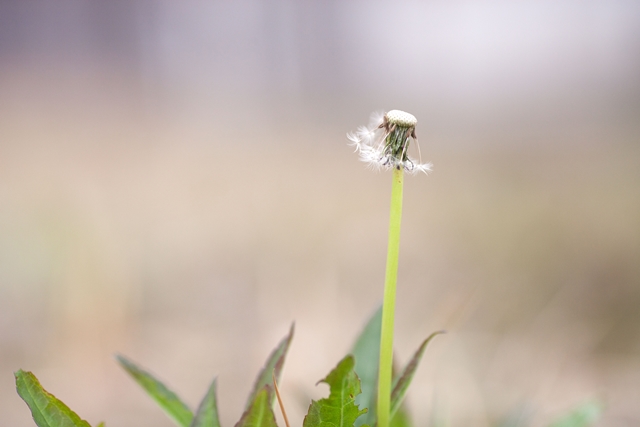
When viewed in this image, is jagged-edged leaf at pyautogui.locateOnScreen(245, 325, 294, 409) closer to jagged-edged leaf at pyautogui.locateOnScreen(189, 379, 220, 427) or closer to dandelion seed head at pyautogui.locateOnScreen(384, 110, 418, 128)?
jagged-edged leaf at pyautogui.locateOnScreen(189, 379, 220, 427)

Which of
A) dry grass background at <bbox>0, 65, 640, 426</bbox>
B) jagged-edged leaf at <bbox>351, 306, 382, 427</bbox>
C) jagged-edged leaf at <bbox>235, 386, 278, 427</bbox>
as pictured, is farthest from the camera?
dry grass background at <bbox>0, 65, 640, 426</bbox>

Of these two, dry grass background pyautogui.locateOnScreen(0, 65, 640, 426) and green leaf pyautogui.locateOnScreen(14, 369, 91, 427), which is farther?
dry grass background pyautogui.locateOnScreen(0, 65, 640, 426)

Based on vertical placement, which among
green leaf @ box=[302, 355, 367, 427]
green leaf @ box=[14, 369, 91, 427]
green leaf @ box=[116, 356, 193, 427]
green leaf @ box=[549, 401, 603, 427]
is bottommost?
green leaf @ box=[14, 369, 91, 427]

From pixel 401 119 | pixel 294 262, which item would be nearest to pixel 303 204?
pixel 294 262

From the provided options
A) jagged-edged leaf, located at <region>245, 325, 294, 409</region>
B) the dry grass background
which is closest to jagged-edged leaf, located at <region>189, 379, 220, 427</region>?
jagged-edged leaf, located at <region>245, 325, 294, 409</region>

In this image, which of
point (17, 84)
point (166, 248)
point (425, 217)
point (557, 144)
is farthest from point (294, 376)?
point (17, 84)

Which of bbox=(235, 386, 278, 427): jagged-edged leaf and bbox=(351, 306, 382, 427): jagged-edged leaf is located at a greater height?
bbox=(351, 306, 382, 427): jagged-edged leaf

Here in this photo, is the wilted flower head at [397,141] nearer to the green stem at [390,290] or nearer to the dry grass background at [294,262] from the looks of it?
the green stem at [390,290]

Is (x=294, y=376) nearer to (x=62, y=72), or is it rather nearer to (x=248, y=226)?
(x=248, y=226)
